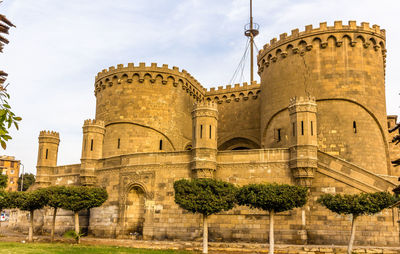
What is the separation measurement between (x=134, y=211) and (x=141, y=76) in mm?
12817

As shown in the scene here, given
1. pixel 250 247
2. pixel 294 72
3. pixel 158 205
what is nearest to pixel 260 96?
pixel 294 72

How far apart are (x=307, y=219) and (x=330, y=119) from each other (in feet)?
28.3

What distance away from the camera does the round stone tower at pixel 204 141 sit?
75.7 feet

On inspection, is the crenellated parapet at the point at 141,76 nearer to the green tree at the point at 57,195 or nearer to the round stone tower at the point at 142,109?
the round stone tower at the point at 142,109

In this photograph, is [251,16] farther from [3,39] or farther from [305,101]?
[3,39]

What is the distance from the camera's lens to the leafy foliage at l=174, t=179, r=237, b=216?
1892 cm

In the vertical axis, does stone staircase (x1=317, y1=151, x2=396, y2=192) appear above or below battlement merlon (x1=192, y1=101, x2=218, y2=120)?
below

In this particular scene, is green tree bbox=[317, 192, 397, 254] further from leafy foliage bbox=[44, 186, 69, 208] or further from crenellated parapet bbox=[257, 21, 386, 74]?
leafy foliage bbox=[44, 186, 69, 208]

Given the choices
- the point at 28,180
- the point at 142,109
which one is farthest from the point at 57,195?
the point at 28,180

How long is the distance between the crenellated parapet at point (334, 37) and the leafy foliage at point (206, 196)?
47.5ft

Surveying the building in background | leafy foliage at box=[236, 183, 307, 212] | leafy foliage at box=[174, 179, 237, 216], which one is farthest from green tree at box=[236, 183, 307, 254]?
the building in background

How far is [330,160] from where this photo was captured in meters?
21.8

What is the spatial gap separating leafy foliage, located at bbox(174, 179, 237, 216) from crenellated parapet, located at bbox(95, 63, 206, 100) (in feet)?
53.2

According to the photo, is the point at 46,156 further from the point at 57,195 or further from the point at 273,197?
the point at 273,197
